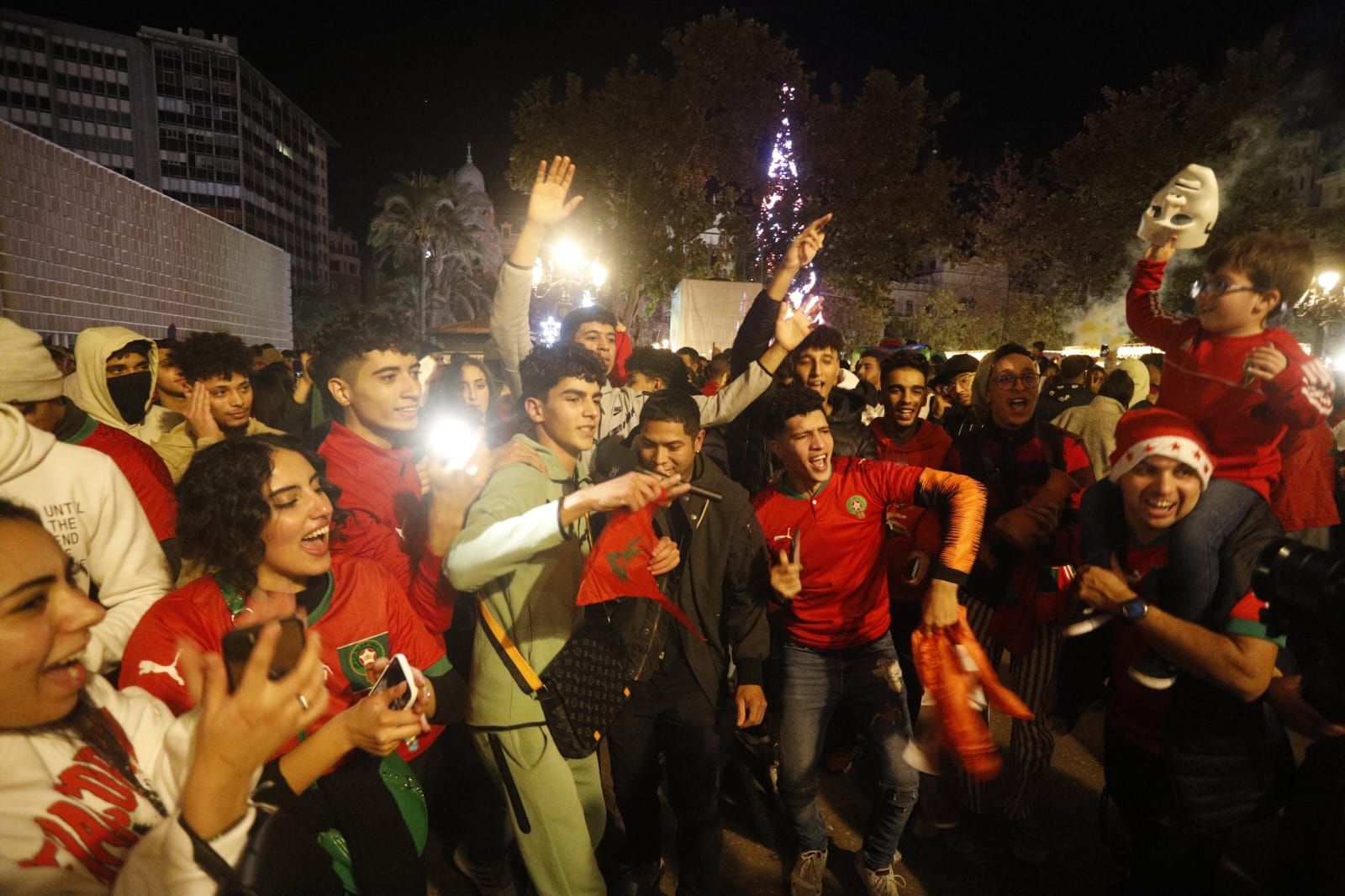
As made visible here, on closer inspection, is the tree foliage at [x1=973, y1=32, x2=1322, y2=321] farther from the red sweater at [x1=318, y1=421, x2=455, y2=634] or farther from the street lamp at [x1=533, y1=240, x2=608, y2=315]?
the red sweater at [x1=318, y1=421, x2=455, y2=634]

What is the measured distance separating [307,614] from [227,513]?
0.41 m

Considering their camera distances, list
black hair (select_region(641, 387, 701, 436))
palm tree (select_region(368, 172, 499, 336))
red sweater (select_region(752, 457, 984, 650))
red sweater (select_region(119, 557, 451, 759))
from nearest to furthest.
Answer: red sweater (select_region(119, 557, 451, 759)) → black hair (select_region(641, 387, 701, 436)) → red sweater (select_region(752, 457, 984, 650)) → palm tree (select_region(368, 172, 499, 336))

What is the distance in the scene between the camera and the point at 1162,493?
8.22ft

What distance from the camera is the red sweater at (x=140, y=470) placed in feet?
10.5

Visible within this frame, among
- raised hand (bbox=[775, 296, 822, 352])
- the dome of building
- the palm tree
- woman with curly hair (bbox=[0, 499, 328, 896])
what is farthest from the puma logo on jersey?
the dome of building

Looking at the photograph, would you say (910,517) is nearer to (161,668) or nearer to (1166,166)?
(161,668)

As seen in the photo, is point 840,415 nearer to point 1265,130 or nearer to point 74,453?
point 74,453

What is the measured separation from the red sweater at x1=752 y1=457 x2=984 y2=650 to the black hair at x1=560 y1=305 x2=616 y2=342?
2.12 meters

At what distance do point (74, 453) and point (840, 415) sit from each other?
3.93m

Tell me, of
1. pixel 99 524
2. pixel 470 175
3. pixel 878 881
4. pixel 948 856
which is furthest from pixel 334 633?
pixel 470 175

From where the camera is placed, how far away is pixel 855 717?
3.54 m

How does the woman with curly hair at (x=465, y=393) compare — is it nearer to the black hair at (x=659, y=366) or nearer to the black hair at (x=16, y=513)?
the black hair at (x=659, y=366)

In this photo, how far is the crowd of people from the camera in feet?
5.16

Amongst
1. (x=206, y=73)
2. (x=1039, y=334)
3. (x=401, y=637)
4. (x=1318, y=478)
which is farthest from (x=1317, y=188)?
(x=206, y=73)
